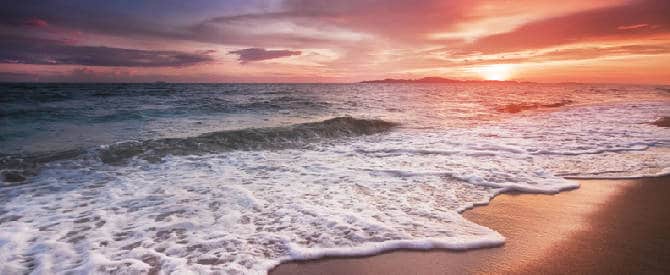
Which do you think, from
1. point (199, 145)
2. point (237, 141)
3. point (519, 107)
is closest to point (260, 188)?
point (199, 145)

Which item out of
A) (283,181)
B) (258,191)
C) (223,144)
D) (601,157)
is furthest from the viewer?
(223,144)

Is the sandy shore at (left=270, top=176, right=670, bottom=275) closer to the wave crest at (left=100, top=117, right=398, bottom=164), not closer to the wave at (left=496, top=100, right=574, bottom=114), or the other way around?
the wave crest at (left=100, top=117, right=398, bottom=164)

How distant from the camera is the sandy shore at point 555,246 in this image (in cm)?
340

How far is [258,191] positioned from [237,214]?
3.77ft

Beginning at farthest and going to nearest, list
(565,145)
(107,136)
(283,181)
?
(107,136) < (565,145) < (283,181)

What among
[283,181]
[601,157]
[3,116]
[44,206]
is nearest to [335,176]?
[283,181]

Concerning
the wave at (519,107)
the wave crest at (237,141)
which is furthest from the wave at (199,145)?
the wave at (519,107)

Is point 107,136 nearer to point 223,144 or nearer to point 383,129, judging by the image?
point 223,144

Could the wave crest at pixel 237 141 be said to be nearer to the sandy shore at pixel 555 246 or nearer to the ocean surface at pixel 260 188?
the ocean surface at pixel 260 188

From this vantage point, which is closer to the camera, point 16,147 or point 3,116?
point 16,147

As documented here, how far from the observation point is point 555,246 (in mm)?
3789

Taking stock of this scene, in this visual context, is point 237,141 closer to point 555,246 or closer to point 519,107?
point 555,246

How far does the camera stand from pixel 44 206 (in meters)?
5.52

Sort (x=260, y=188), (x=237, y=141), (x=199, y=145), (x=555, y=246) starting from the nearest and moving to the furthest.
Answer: (x=555, y=246) → (x=260, y=188) → (x=199, y=145) → (x=237, y=141)
